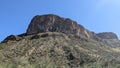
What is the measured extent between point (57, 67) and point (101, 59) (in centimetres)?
2709

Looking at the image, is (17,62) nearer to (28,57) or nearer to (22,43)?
(28,57)

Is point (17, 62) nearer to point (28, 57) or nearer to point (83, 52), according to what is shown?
point (28, 57)

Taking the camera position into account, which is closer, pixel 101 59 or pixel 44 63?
pixel 44 63

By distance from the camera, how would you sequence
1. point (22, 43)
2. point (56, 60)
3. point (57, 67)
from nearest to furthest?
point (57, 67) → point (56, 60) → point (22, 43)

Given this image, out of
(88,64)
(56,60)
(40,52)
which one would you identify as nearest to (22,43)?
(40,52)

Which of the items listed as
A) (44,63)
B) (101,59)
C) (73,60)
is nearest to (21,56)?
(44,63)

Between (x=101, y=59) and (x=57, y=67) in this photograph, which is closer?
(x=57, y=67)

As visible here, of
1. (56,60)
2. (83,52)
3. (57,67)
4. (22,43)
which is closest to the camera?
(57,67)

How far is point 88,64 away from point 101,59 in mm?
12058

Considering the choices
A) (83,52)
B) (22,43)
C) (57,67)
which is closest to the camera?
(57,67)

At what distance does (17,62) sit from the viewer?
14125 centimetres

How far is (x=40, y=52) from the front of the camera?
16062 cm

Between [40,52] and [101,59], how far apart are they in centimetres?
3082

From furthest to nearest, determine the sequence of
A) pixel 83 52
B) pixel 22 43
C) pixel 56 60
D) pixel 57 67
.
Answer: pixel 22 43 < pixel 83 52 < pixel 56 60 < pixel 57 67
